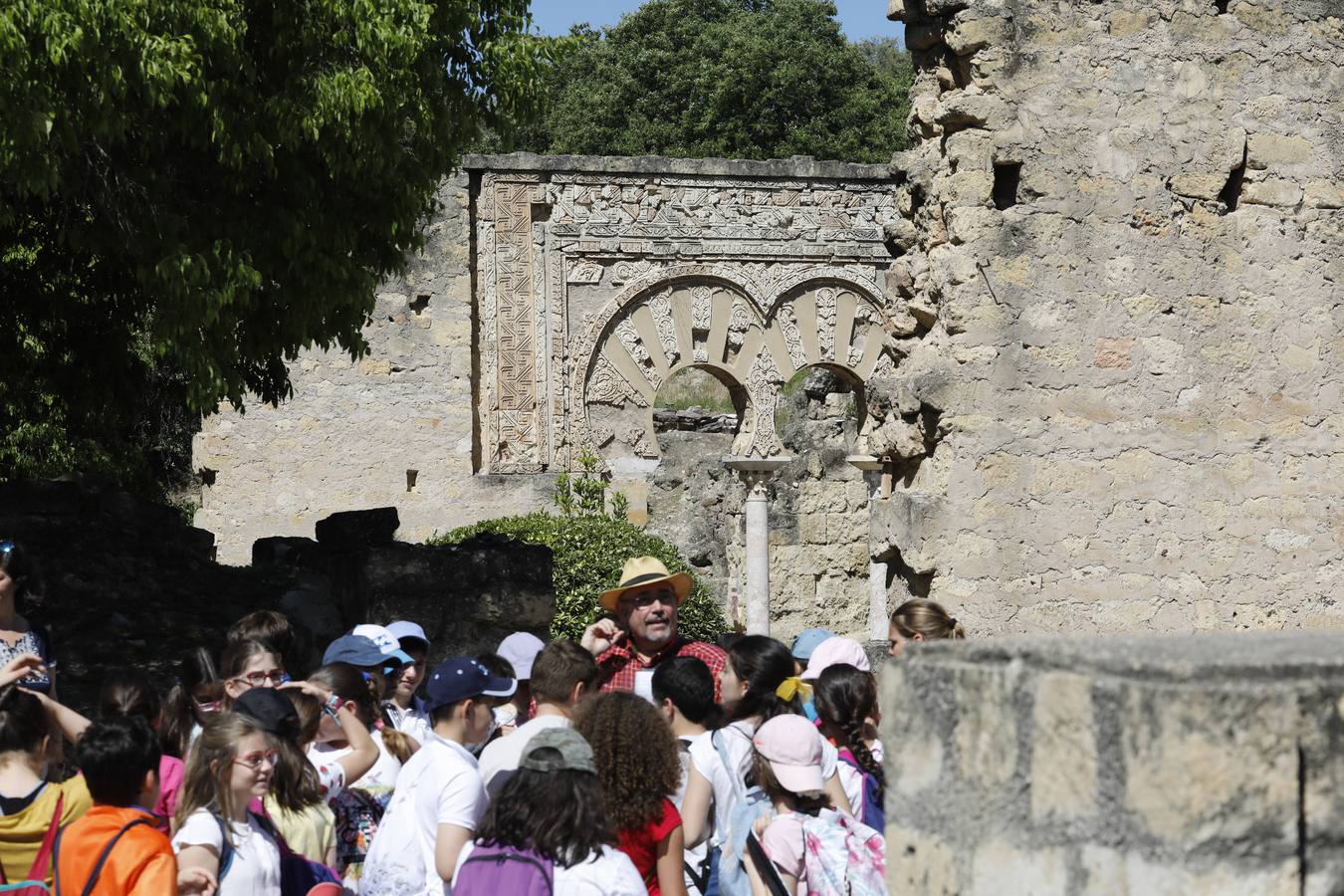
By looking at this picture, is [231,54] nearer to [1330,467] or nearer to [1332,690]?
[1330,467]

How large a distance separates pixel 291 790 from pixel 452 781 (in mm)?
412

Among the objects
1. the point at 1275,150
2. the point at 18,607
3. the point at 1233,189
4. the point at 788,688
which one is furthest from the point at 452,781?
the point at 1275,150

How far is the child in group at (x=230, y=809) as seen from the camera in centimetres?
373

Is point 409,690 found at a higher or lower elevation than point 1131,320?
lower

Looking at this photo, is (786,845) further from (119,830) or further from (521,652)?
(521,652)

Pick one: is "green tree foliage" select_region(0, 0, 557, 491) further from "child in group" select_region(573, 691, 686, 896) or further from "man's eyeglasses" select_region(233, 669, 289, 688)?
"child in group" select_region(573, 691, 686, 896)

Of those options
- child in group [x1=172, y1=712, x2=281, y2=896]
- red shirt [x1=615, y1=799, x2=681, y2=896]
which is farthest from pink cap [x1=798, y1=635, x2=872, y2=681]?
child in group [x1=172, y1=712, x2=281, y2=896]

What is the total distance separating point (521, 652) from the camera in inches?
231

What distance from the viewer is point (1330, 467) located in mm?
6844

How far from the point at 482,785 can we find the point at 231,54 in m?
5.29

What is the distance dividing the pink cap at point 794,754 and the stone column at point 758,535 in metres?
12.0

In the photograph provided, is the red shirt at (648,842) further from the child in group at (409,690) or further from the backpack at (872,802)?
the child in group at (409,690)

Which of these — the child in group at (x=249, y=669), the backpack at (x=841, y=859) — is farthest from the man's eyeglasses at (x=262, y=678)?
the backpack at (x=841, y=859)

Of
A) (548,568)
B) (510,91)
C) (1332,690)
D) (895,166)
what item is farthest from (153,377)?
(1332,690)
